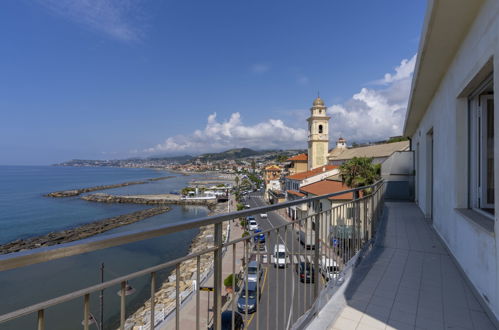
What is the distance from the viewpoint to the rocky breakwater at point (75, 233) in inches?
997

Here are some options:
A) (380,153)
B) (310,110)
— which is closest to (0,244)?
(310,110)

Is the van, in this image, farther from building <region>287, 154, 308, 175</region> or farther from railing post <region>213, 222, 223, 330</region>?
building <region>287, 154, 308, 175</region>

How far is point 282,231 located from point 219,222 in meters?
1.03

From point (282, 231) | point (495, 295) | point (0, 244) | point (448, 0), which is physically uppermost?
point (448, 0)

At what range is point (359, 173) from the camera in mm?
17203

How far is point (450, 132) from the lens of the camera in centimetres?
464

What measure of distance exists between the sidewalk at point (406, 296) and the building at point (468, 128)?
20 cm

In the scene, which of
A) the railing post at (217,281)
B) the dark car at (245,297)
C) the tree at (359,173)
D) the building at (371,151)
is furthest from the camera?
the building at (371,151)

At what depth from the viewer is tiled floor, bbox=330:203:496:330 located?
2773mm

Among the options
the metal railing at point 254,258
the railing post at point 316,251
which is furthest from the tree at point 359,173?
the railing post at point 316,251

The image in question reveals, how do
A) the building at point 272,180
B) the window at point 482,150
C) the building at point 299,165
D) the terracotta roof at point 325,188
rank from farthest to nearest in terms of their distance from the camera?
the building at point 272,180 → the building at point 299,165 → the terracotta roof at point 325,188 → the window at point 482,150

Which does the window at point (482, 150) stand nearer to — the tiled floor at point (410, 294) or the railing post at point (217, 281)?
the tiled floor at point (410, 294)

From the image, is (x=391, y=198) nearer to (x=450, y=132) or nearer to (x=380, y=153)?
(x=450, y=132)

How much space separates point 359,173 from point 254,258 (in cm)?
1611
